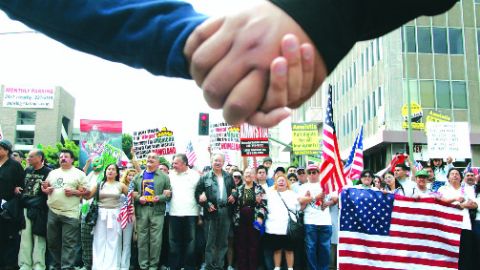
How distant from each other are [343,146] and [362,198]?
31.2 m

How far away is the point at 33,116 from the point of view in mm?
83375

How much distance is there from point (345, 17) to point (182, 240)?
27.9 ft

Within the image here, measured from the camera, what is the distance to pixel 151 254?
954 cm

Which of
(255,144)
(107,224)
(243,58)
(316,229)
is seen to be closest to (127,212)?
(107,224)

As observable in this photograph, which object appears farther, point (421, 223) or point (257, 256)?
point (257, 256)

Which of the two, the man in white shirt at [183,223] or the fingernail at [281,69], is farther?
the man in white shirt at [183,223]

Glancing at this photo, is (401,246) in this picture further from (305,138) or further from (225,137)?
(305,138)

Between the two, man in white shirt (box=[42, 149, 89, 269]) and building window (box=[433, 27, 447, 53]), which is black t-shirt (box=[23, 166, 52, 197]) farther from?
building window (box=[433, 27, 447, 53])

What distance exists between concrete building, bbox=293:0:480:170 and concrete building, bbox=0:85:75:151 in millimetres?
60989

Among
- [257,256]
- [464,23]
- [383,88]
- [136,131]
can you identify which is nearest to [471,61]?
[464,23]

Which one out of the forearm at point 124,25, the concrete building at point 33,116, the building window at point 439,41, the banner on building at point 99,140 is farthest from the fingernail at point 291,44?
the concrete building at point 33,116

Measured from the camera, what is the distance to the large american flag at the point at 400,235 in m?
7.99

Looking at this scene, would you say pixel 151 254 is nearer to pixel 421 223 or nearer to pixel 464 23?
pixel 421 223

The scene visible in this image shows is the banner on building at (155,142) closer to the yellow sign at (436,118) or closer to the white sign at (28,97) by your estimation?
the yellow sign at (436,118)
